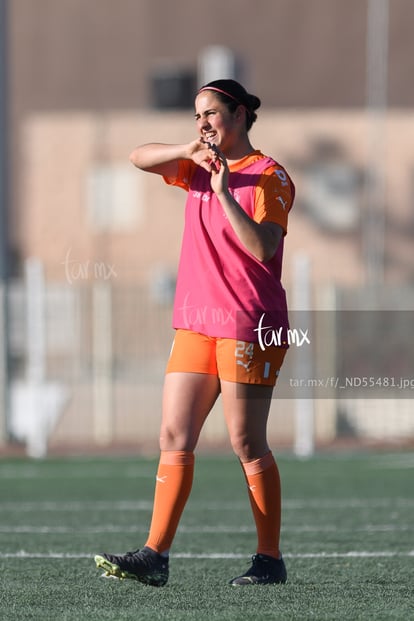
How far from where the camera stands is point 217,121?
233 inches

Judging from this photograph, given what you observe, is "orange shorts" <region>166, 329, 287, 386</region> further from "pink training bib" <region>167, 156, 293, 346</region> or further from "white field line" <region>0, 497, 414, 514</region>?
"white field line" <region>0, 497, 414, 514</region>

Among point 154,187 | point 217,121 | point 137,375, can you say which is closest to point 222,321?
point 217,121

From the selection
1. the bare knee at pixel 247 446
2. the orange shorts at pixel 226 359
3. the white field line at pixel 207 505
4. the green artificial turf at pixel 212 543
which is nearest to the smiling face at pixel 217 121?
the orange shorts at pixel 226 359

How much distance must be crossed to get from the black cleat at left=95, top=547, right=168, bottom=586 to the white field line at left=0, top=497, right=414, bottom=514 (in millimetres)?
3821

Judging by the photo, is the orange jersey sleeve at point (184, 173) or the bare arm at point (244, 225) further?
the orange jersey sleeve at point (184, 173)

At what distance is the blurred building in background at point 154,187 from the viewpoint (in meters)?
17.7

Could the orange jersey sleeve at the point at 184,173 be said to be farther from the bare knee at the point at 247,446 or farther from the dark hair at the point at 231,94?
the bare knee at the point at 247,446

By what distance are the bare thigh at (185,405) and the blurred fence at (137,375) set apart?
418 inches

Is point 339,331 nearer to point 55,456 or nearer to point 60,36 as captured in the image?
point 55,456

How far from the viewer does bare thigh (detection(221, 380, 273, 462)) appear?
5.87 metres

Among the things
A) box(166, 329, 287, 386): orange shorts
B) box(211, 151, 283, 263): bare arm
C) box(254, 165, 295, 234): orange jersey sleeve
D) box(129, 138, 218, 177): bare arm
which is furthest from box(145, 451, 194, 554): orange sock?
box(129, 138, 218, 177): bare arm

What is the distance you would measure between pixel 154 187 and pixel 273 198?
70.7 feet

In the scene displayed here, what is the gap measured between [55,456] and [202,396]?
1025 centimetres

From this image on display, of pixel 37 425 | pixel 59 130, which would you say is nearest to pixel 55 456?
pixel 37 425
